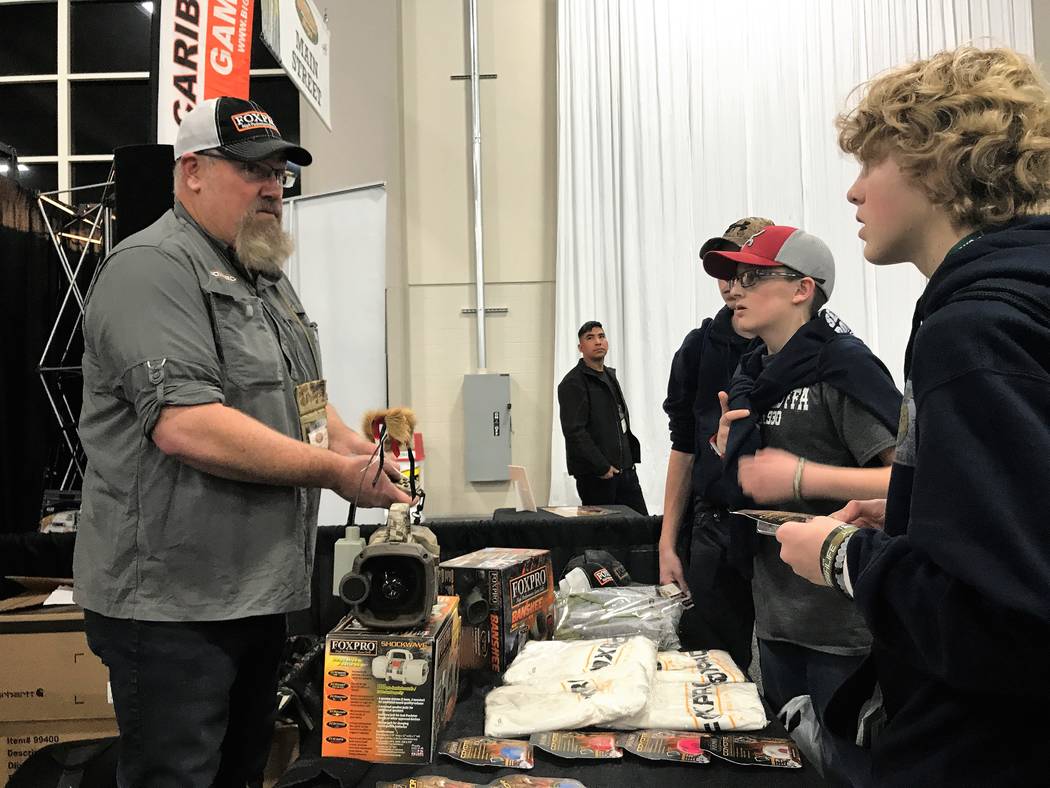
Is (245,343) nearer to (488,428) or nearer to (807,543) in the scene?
(807,543)

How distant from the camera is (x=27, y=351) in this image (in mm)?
3928

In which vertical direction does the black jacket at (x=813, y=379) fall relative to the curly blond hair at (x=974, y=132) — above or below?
below

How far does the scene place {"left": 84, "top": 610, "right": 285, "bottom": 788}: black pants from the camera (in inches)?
47.4

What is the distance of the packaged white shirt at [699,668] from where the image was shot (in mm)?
1453

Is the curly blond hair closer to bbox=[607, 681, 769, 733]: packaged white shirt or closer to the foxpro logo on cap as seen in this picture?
bbox=[607, 681, 769, 733]: packaged white shirt

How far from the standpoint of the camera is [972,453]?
2.16ft

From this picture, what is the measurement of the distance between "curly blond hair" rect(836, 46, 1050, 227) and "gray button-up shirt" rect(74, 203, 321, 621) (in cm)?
103

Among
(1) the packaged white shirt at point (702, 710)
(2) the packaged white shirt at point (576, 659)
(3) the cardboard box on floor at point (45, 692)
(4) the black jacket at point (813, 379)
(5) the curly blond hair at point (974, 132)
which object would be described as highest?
(5) the curly blond hair at point (974, 132)

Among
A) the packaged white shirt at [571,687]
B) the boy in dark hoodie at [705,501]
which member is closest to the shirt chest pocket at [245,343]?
the packaged white shirt at [571,687]

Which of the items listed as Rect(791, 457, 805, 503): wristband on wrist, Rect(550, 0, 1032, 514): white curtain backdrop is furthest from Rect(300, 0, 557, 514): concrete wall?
Rect(791, 457, 805, 503): wristband on wrist

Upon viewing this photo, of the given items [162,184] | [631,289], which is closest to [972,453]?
[162,184]

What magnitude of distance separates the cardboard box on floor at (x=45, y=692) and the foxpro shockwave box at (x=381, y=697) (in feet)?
5.25

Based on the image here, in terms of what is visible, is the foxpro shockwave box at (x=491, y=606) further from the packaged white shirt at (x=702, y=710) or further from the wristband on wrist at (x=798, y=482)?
the wristband on wrist at (x=798, y=482)

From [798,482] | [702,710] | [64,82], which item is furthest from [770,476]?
[64,82]
